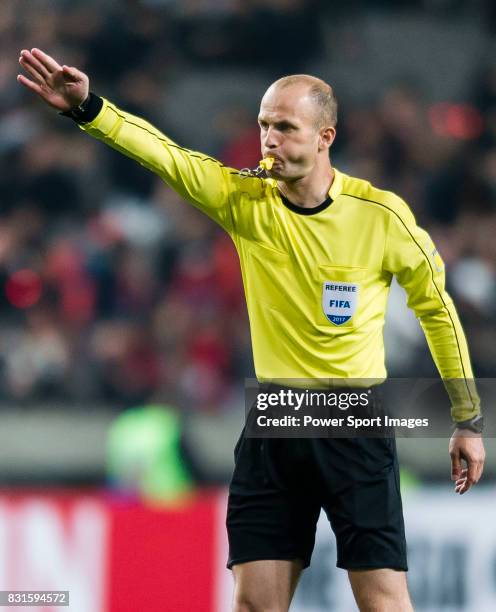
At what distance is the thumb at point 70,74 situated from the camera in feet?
10.6

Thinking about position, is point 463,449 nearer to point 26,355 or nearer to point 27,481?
point 27,481

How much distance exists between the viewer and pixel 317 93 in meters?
3.45

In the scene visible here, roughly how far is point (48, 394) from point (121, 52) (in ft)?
8.97

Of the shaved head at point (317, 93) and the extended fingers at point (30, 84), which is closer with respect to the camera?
the extended fingers at point (30, 84)

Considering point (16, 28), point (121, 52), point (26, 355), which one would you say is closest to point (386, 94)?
point (121, 52)

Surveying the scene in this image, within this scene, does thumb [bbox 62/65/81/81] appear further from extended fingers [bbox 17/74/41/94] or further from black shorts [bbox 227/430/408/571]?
black shorts [bbox 227/430/408/571]

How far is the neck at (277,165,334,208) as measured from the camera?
11.4 feet

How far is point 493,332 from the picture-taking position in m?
6.47

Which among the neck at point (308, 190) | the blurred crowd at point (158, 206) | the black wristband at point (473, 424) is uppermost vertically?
the blurred crowd at point (158, 206)

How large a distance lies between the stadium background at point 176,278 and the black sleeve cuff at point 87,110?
1866 millimetres

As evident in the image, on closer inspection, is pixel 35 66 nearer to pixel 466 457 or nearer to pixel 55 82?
pixel 55 82

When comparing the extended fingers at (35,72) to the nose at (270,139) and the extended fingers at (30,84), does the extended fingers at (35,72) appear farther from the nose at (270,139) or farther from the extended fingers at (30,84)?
the nose at (270,139)

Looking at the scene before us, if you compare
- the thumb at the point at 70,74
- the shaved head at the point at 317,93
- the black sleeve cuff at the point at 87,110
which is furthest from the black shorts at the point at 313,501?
the thumb at the point at 70,74

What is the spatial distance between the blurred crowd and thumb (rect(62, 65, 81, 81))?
10.5 feet
